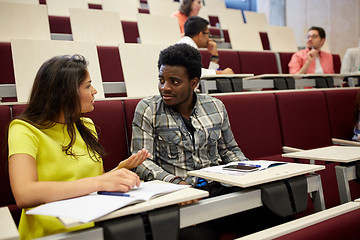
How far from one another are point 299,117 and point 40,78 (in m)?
0.94

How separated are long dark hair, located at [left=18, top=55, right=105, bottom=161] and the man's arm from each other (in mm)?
194

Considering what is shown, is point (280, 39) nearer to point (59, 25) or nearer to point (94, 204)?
point (59, 25)

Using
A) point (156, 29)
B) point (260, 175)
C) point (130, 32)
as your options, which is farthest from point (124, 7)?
point (260, 175)

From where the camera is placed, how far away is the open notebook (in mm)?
404

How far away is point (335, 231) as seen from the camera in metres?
0.58

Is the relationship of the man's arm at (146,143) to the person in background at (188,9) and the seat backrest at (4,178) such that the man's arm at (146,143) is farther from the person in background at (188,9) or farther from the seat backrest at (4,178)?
the person in background at (188,9)

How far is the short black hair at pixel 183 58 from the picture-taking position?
840mm

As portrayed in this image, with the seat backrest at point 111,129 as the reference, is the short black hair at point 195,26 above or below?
above

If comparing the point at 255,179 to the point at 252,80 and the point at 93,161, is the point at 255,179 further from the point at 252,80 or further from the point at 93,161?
the point at 252,80

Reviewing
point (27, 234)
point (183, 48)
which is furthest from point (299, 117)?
point (27, 234)

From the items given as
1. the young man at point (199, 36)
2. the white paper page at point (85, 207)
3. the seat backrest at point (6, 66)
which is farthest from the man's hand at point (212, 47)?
the white paper page at point (85, 207)

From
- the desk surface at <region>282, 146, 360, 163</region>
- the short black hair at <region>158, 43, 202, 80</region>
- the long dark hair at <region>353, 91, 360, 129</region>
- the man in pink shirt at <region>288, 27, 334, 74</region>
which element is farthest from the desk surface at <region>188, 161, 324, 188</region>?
the man in pink shirt at <region>288, 27, 334, 74</region>

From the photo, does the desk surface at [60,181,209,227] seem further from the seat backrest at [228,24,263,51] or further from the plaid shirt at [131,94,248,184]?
the seat backrest at [228,24,263,51]

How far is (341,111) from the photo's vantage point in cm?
139
